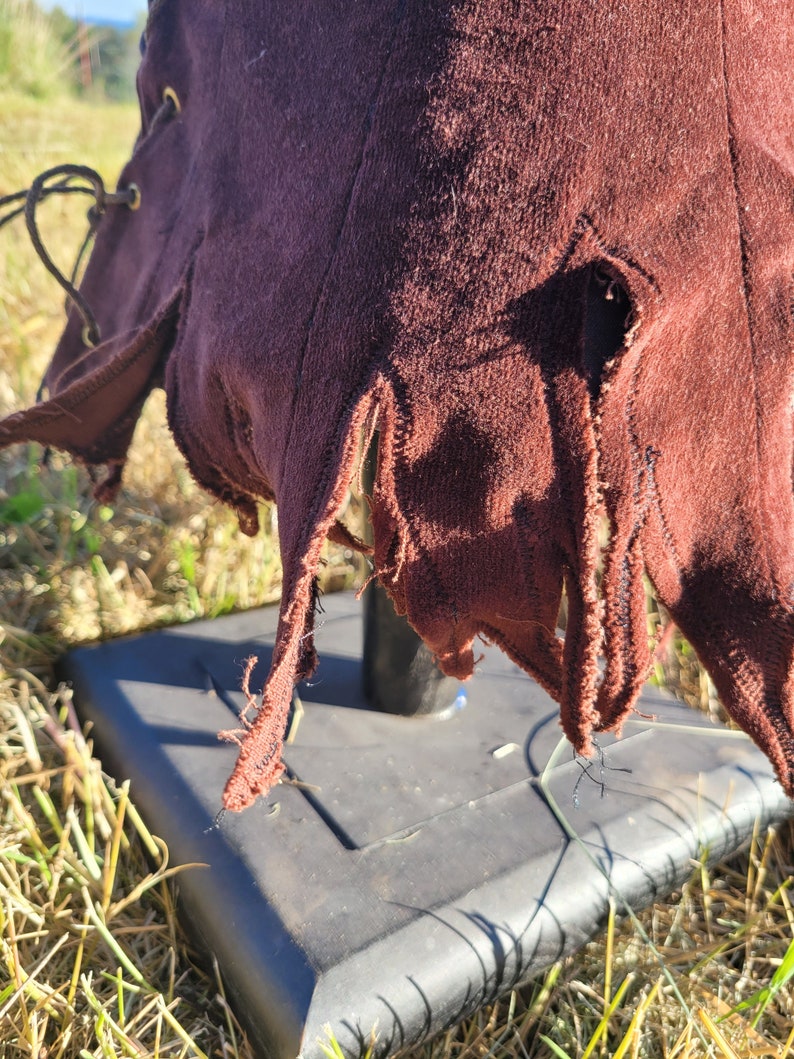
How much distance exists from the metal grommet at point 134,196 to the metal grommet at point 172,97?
8 cm

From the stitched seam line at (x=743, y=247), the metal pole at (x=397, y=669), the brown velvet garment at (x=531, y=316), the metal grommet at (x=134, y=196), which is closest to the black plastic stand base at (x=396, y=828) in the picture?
the metal pole at (x=397, y=669)

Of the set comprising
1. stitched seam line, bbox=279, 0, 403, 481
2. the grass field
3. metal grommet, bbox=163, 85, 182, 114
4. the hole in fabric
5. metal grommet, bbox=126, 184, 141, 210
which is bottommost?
the grass field

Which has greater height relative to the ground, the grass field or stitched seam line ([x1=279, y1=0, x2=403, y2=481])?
stitched seam line ([x1=279, y1=0, x2=403, y2=481])

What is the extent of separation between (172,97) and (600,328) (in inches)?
17.5

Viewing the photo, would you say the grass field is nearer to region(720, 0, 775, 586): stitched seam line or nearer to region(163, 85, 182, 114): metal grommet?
region(720, 0, 775, 586): stitched seam line

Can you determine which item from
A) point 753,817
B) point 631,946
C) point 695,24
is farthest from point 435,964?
point 695,24

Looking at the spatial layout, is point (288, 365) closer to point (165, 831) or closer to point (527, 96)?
point (527, 96)

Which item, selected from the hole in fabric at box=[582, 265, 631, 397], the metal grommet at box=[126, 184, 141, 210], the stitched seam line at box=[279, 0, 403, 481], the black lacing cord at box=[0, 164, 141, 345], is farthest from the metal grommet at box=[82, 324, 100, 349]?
the hole in fabric at box=[582, 265, 631, 397]

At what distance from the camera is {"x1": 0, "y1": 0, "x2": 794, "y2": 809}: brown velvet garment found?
0.43 metres

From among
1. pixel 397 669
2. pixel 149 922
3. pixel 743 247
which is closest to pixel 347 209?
pixel 743 247

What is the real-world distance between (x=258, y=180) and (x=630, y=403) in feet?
0.94

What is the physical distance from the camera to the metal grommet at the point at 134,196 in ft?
2.32

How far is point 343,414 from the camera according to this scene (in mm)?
456

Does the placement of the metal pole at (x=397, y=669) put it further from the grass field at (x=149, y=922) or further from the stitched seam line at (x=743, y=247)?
the stitched seam line at (x=743, y=247)
